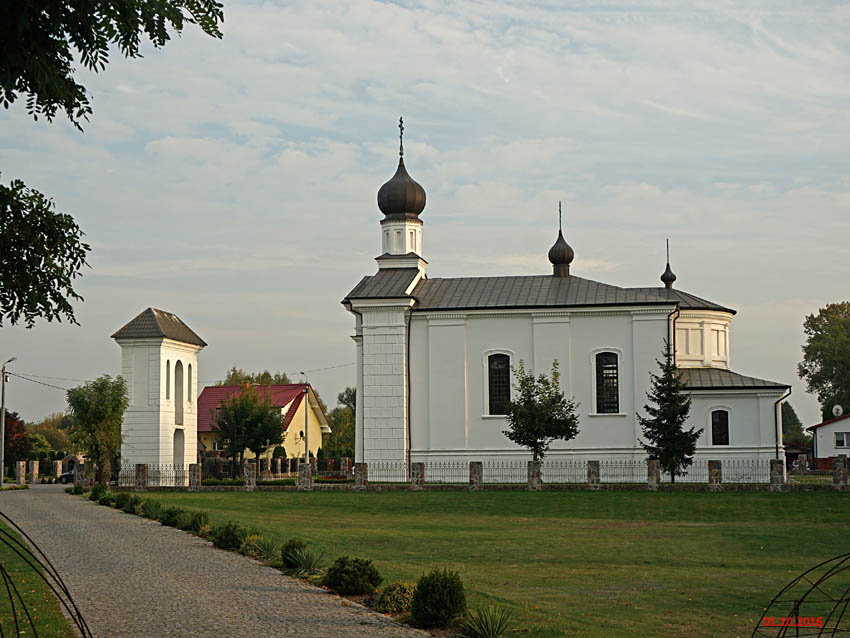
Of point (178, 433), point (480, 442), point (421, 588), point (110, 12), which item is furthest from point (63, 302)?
point (178, 433)

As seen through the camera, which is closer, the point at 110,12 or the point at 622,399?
the point at 110,12

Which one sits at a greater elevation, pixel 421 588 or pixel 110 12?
pixel 110 12

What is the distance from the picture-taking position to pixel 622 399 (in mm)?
41344

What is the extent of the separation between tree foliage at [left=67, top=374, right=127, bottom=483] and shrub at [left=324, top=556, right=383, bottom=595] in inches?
1221

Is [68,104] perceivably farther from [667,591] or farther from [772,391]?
[772,391]

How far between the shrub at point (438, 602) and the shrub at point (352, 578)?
6.39 feet

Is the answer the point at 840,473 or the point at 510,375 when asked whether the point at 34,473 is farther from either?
the point at 840,473

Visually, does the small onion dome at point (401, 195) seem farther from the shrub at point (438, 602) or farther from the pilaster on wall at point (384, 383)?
the shrub at point (438, 602)

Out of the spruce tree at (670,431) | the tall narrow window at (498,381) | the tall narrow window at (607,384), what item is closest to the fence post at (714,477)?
the spruce tree at (670,431)

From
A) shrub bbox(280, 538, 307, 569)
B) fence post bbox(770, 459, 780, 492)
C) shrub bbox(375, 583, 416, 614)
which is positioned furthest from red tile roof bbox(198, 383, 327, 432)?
shrub bbox(375, 583, 416, 614)

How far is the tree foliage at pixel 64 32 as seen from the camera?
6.87 m

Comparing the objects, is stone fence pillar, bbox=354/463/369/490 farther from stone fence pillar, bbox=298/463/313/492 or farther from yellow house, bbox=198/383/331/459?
yellow house, bbox=198/383/331/459

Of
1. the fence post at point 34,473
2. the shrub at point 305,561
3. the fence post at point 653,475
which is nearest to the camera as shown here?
A: the shrub at point 305,561

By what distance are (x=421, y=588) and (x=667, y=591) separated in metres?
4.55
